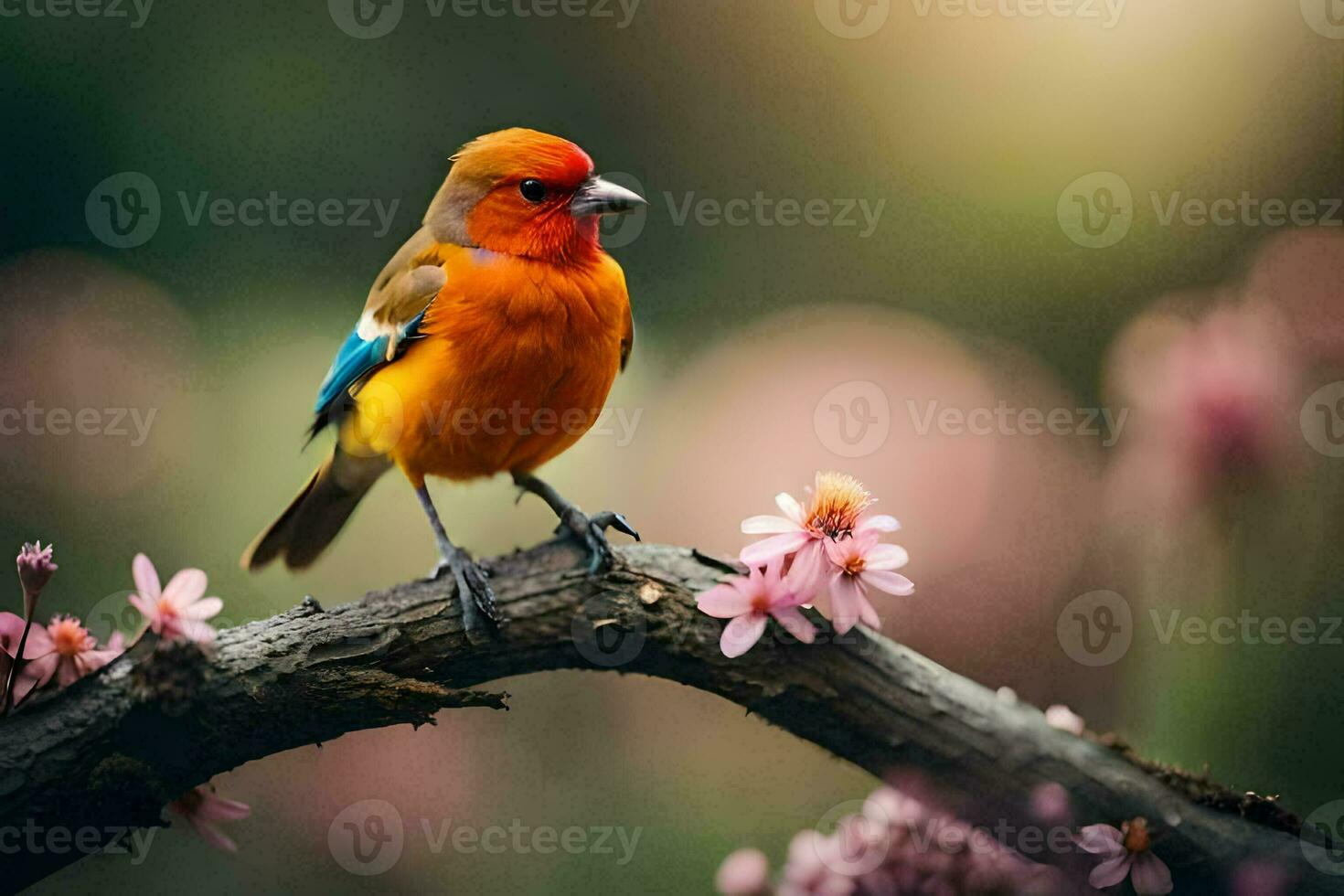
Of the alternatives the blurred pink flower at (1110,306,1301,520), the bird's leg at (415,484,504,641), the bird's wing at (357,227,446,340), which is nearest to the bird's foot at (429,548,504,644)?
the bird's leg at (415,484,504,641)

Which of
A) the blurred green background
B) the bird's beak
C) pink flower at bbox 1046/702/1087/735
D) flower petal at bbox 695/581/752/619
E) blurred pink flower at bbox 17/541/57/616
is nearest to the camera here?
blurred pink flower at bbox 17/541/57/616

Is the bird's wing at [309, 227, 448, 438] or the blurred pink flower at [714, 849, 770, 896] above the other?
the bird's wing at [309, 227, 448, 438]

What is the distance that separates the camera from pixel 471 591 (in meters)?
1.18

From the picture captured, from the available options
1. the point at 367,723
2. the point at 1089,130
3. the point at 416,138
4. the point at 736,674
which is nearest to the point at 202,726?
the point at 367,723

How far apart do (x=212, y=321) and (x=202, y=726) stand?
1005mm

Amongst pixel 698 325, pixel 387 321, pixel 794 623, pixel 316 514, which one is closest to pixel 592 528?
pixel 794 623

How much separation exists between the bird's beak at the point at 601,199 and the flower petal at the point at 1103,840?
0.80 metres

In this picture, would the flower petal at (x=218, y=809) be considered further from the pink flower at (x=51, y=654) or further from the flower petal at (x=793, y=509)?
the flower petal at (x=793, y=509)

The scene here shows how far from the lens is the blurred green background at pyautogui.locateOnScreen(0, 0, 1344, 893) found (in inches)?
60.2

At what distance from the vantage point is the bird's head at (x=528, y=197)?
134 cm

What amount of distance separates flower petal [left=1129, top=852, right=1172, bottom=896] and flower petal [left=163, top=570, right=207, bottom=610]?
93 centimetres

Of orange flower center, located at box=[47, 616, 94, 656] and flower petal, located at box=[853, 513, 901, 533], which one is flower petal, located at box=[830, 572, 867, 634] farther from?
orange flower center, located at box=[47, 616, 94, 656]

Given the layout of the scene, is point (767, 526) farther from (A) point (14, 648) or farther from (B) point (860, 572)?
(A) point (14, 648)

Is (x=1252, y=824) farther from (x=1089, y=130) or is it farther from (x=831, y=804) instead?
(x=1089, y=130)
